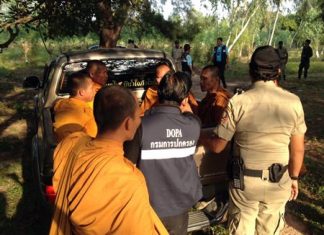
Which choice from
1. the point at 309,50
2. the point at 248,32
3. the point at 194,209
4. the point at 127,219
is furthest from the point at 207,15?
the point at 127,219

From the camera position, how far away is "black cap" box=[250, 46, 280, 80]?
122 inches

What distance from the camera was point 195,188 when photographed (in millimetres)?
3186

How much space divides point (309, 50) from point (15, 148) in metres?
13.8

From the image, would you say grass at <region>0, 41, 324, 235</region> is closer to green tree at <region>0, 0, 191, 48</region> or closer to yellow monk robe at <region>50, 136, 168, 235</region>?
green tree at <region>0, 0, 191, 48</region>

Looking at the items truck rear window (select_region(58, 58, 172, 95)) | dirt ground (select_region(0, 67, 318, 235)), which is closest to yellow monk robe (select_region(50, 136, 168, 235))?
dirt ground (select_region(0, 67, 318, 235))

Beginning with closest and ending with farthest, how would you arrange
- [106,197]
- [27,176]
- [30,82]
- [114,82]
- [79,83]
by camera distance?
[106,197] < [79,83] < [114,82] < [30,82] < [27,176]

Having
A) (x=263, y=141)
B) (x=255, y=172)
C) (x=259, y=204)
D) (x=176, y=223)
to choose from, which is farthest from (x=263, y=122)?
(x=176, y=223)

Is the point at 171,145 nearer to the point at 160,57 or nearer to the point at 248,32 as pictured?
the point at 160,57

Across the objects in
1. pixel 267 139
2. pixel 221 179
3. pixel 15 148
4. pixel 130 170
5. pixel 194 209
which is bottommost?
pixel 15 148

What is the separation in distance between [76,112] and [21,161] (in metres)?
4.11

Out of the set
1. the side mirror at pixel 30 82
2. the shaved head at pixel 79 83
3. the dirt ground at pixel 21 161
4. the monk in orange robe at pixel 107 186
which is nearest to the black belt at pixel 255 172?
the monk in orange robe at pixel 107 186

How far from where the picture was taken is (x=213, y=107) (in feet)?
14.8

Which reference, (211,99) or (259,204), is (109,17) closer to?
(211,99)

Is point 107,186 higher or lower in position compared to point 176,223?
higher
